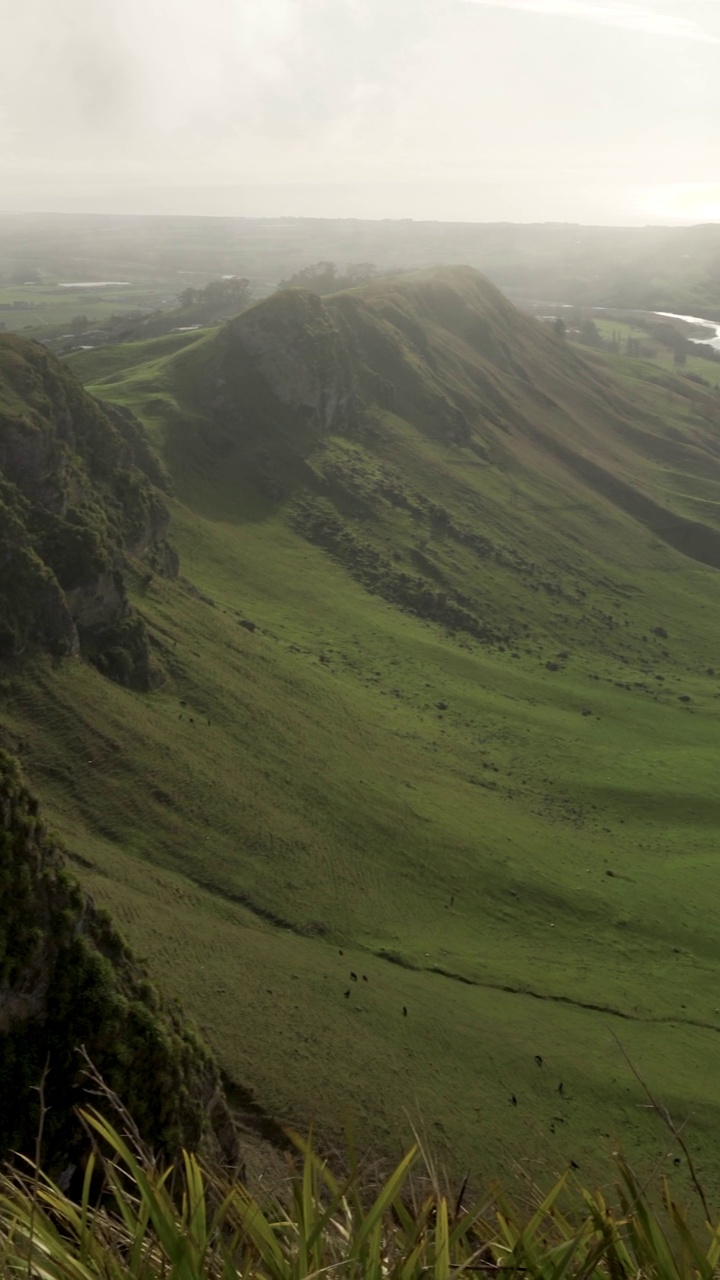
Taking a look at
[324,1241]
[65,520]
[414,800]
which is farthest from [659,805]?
[324,1241]

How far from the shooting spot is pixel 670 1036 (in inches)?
1721

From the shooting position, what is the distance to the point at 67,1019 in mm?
21625

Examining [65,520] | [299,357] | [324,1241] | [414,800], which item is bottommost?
[414,800]

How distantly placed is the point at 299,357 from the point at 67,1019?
10560 cm

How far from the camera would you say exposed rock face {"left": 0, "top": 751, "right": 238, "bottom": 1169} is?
20.4 meters

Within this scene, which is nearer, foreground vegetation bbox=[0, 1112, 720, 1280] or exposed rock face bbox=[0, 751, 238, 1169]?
foreground vegetation bbox=[0, 1112, 720, 1280]

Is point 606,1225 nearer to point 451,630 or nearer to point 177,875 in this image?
point 177,875

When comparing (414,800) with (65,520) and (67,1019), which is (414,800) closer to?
(65,520)

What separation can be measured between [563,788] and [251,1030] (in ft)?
133

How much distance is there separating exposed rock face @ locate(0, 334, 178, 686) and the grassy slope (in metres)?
2.97

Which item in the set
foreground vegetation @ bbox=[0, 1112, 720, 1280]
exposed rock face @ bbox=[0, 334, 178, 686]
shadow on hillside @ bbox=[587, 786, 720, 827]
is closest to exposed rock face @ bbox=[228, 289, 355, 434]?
exposed rock face @ bbox=[0, 334, 178, 686]

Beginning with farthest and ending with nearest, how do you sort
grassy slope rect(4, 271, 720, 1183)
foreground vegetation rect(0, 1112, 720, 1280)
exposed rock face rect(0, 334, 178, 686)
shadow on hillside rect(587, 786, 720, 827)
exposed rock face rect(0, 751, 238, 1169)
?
shadow on hillside rect(587, 786, 720, 827) < exposed rock face rect(0, 334, 178, 686) < grassy slope rect(4, 271, 720, 1183) < exposed rock face rect(0, 751, 238, 1169) < foreground vegetation rect(0, 1112, 720, 1280)

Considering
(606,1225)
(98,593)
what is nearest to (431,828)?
(98,593)

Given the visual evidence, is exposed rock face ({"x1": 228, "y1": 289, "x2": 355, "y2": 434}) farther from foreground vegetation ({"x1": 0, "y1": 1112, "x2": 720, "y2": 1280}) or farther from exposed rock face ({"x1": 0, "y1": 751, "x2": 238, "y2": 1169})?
foreground vegetation ({"x1": 0, "y1": 1112, "x2": 720, "y2": 1280})
